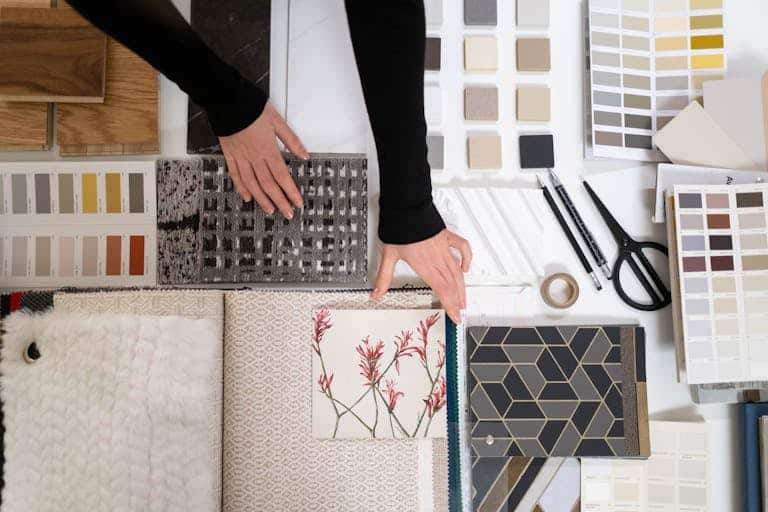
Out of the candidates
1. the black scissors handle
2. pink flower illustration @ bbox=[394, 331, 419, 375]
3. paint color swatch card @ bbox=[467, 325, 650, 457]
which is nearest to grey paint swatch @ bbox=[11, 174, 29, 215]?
pink flower illustration @ bbox=[394, 331, 419, 375]

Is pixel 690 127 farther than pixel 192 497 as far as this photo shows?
Result: Yes

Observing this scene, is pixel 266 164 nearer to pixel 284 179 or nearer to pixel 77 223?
pixel 284 179

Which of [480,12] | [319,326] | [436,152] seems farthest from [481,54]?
[319,326]

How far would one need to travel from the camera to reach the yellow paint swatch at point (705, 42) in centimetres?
93

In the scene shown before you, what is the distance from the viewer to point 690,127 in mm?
896

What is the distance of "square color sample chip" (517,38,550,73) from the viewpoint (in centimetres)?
93

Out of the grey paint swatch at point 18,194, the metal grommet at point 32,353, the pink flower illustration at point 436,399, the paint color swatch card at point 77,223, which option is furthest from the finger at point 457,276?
the grey paint swatch at point 18,194

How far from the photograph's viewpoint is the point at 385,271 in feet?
2.67

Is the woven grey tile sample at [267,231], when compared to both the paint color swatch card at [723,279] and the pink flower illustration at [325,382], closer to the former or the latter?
the pink flower illustration at [325,382]

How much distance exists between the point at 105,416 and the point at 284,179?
41cm

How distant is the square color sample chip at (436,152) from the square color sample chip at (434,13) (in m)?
0.18

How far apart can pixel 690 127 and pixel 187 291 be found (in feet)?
2.60

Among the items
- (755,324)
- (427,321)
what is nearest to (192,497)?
(427,321)

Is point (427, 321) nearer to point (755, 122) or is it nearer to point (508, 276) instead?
point (508, 276)
